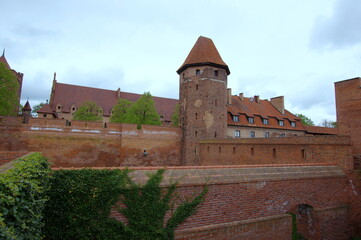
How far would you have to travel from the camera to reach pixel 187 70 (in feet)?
80.2

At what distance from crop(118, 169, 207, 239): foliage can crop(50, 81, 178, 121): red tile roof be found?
→ 34102 millimetres

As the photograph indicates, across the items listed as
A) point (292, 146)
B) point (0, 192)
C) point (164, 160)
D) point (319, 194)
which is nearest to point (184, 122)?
point (164, 160)

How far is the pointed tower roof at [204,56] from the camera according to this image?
2373 cm

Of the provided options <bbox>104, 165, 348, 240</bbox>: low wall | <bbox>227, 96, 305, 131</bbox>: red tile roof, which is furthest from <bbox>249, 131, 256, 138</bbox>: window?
<bbox>104, 165, 348, 240</bbox>: low wall

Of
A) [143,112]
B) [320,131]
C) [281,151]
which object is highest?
[143,112]

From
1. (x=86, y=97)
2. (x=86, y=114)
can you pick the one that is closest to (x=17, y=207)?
(x=86, y=114)

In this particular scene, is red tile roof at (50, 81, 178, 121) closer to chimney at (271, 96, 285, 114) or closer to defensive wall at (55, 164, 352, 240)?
chimney at (271, 96, 285, 114)

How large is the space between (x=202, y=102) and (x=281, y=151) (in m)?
10.4

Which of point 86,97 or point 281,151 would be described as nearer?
point 281,151

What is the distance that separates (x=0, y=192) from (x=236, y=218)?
23.2ft

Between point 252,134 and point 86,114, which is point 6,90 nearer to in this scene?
point 86,114

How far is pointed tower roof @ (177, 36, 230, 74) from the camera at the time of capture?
77.9 ft

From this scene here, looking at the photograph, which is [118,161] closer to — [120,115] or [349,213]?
[120,115]

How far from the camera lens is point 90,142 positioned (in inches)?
812
